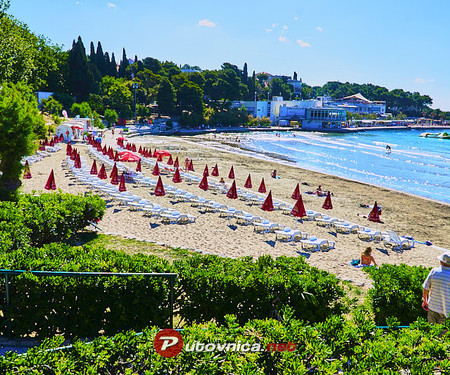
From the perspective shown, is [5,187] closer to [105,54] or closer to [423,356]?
[423,356]

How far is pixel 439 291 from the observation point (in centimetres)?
580

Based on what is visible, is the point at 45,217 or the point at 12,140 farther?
the point at 12,140

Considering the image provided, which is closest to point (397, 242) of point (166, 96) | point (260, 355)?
point (260, 355)

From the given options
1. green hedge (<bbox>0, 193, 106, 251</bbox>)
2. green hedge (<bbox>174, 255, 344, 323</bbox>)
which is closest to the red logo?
green hedge (<bbox>174, 255, 344, 323</bbox>)

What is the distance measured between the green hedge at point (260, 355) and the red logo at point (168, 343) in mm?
172

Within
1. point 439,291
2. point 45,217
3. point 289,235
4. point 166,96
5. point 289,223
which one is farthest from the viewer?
point 166,96

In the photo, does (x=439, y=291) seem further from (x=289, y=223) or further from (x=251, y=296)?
(x=289, y=223)

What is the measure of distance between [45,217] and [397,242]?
12.9 m

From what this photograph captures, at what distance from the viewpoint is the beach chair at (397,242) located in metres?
15.1

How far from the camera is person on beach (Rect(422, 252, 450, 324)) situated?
18.9 ft

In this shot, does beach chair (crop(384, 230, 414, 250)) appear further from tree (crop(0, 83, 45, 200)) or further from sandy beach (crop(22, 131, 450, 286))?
tree (crop(0, 83, 45, 200))

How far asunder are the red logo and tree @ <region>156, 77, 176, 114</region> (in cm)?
8726

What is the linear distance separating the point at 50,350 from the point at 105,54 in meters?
105

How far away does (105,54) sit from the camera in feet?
321
